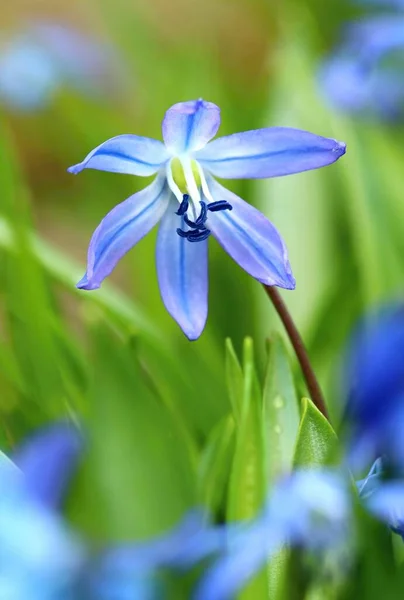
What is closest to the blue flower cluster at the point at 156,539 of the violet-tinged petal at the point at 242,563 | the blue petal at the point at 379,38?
the violet-tinged petal at the point at 242,563

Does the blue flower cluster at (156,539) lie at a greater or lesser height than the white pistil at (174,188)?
lesser

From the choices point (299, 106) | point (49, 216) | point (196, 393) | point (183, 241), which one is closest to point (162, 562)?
point (183, 241)

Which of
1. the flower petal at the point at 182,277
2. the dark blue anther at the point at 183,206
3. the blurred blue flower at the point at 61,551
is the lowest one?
the blurred blue flower at the point at 61,551

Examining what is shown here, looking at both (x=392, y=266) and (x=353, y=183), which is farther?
(x=353, y=183)

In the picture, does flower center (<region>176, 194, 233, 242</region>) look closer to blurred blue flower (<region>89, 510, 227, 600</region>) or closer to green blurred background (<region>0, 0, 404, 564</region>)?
green blurred background (<region>0, 0, 404, 564</region>)

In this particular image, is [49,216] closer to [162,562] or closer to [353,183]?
[353,183]

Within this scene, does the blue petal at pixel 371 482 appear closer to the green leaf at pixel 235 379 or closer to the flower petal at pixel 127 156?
the green leaf at pixel 235 379
